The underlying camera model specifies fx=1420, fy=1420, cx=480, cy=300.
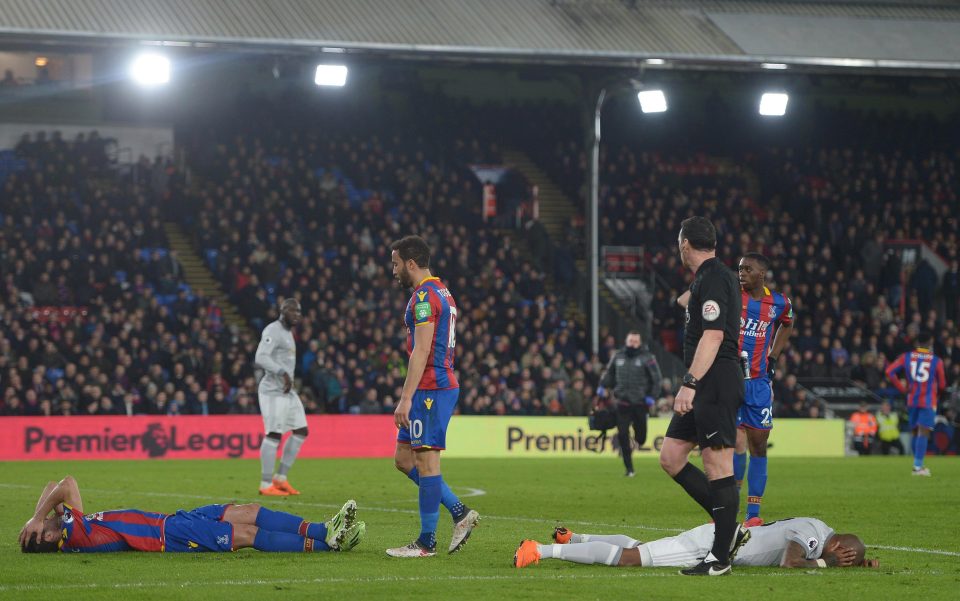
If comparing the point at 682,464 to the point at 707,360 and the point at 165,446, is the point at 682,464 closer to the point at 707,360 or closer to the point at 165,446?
the point at 707,360

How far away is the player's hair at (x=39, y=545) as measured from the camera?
973 cm

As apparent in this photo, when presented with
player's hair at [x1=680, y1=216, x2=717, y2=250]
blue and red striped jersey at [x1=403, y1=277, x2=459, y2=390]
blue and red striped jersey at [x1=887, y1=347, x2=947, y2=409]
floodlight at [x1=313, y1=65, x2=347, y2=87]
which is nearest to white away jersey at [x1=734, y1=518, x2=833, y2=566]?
player's hair at [x1=680, y1=216, x2=717, y2=250]

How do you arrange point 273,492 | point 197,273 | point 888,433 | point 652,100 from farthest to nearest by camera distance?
point 197,273 < point 888,433 < point 652,100 < point 273,492

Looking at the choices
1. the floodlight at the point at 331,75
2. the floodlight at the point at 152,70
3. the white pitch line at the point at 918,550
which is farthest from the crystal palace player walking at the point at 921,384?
the floodlight at the point at 152,70

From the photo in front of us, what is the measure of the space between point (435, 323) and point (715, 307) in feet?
7.24

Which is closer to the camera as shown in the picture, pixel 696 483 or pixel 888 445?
pixel 696 483

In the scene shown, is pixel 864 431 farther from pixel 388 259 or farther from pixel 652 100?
pixel 388 259

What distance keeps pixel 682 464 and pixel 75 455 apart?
18.8m

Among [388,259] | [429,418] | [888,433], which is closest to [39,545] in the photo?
[429,418]

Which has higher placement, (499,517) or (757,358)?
(757,358)

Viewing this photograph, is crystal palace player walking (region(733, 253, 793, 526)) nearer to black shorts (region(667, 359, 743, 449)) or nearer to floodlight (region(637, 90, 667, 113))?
black shorts (region(667, 359, 743, 449))

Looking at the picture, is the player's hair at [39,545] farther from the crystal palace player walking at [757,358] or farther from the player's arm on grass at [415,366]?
the crystal palace player walking at [757,358]

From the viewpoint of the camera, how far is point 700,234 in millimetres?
8969

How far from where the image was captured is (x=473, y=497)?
16.8 metres
